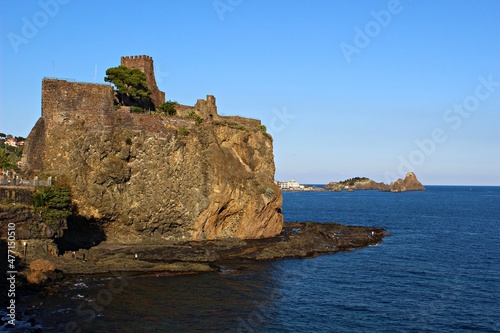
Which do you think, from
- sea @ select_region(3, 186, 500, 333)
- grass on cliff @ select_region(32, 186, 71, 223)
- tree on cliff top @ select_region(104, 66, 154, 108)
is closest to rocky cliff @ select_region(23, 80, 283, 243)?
tree on cliff top @ select_region(104, 66, 154, 108)

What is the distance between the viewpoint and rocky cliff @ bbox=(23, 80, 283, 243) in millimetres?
58844

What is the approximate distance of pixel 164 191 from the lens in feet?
210

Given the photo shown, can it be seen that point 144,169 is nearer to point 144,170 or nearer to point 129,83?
point 144,170

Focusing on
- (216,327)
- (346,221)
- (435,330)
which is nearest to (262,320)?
(216,327)

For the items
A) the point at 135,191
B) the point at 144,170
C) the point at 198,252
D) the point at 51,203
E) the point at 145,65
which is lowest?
the point at 198,252

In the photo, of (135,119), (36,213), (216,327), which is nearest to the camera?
(216,327)

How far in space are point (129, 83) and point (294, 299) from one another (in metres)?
39.4

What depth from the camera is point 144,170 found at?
63.2 m

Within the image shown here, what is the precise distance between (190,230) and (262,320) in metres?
30.5

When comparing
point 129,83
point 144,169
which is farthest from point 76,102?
point 144,169

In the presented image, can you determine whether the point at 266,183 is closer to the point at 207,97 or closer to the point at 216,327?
the point at 207,97

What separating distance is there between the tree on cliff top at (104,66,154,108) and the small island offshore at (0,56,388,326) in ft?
0.45

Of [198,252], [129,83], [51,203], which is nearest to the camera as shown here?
[51,203]

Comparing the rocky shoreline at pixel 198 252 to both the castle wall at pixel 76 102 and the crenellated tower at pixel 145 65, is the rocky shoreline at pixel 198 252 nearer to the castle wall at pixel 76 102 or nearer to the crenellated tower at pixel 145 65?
the castle wall at pixel 76 102
